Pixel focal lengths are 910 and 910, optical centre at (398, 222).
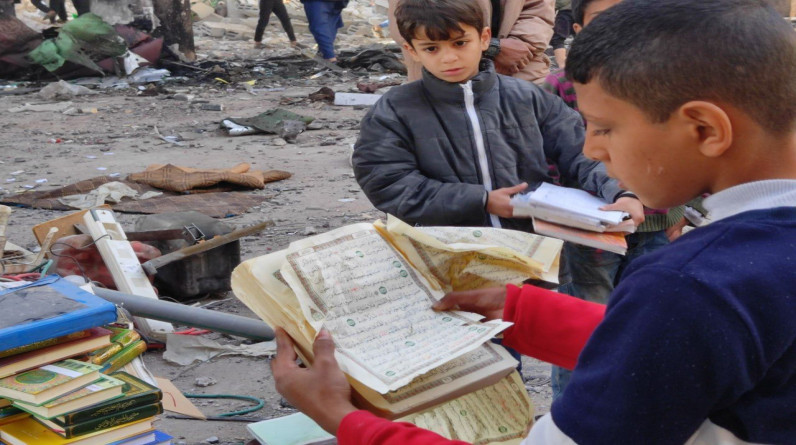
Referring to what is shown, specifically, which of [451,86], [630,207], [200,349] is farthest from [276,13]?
[630,207]

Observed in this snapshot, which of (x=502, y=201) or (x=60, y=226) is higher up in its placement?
(x=502, y=201)

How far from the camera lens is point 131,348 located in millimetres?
2727

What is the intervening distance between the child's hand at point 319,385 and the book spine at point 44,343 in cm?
82

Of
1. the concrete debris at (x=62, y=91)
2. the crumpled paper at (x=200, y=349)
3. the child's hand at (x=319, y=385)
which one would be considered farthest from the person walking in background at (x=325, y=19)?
the child's hand at (x=319, y=385)

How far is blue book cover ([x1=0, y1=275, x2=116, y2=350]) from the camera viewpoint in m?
2.12

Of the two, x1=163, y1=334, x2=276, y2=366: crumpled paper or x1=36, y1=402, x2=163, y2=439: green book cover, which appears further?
x1=163, y1=334, x2=276, y2=366: crumpled paper

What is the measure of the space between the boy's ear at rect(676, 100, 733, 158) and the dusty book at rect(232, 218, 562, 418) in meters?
→ 0.60

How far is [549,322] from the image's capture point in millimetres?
1762

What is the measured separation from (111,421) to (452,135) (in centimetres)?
126

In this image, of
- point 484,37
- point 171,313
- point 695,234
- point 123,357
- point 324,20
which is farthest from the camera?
point 324,20

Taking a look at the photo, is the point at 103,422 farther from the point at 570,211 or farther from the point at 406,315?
the point at 570,211

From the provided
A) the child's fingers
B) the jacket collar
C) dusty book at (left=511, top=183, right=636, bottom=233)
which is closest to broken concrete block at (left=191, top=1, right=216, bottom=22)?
the jacket collar

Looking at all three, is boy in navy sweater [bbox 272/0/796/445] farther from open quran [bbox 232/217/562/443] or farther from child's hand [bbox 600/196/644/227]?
child's hand [bbox 600/196/644/227]

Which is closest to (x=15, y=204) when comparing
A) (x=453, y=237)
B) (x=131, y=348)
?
(x=131, y=348)
